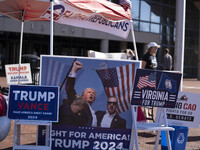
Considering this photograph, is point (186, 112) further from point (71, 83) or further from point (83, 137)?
point (71, 83)

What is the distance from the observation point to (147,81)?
4.66 metres

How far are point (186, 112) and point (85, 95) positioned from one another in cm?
192

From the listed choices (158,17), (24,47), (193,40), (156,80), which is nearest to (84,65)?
(156,80)

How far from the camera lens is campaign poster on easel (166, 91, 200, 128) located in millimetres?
5465

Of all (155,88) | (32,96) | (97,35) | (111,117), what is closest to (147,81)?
(155,88)

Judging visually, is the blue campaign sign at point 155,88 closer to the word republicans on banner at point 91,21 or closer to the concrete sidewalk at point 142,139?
the concrete sidewalk at point 142,139

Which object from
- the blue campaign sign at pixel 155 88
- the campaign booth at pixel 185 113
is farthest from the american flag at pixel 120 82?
the campaign booth at pixel 185 113

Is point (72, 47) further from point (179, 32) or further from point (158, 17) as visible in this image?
point (179, 32)

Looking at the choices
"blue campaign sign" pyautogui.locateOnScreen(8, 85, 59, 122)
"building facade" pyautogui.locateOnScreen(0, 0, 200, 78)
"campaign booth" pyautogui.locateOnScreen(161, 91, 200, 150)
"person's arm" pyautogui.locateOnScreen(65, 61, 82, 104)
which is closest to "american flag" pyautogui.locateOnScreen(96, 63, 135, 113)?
"person's arm" pyautogui.locateOnScreen(65, 61, 82, 104)

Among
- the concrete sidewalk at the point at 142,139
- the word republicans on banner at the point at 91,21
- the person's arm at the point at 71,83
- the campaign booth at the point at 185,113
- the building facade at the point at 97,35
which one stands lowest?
the concrete sidewalk at the point at 142,139

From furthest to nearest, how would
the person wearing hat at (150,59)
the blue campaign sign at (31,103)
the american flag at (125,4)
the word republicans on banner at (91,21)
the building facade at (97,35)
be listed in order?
1. the building facade at (97,35)
2. the person wearing hat at (150,59)
3. the american flag at (125,4)
4. the word republicans on banner at (91,21)
5. the blue campaign sign at (31,103)

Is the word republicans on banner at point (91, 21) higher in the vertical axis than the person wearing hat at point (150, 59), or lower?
higher

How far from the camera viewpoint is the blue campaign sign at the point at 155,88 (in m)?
4.65

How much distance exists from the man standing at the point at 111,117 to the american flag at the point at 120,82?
0.08 m
